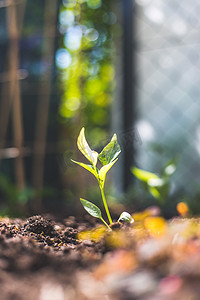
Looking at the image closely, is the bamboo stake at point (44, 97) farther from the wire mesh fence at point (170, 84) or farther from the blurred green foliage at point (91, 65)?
the wire mesh fence at point (170, 84)

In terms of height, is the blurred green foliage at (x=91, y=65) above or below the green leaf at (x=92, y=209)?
above

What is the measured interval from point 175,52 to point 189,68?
17 centimetres

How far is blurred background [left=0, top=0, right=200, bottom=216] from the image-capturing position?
247 cm

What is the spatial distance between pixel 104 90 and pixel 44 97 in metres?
0.50

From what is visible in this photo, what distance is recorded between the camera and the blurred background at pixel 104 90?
2.47 meters

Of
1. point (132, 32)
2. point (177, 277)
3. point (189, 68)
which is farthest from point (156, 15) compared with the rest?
point (177, 277)

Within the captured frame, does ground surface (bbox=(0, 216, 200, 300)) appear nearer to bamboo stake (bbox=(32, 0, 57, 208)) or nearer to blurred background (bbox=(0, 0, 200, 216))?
blurred background (bbox=(0, 0, 200, 216))

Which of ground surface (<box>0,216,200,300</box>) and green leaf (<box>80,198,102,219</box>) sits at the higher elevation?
ground surface (<box>0,216,200,300</box>)

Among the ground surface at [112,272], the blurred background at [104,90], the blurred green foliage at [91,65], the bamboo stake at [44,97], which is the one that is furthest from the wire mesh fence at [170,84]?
the ground surface at [112,272]

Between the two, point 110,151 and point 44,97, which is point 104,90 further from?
point 110,151

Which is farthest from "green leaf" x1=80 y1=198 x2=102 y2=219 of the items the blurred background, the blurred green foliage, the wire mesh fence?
the blurred green foliage

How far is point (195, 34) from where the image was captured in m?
2.46

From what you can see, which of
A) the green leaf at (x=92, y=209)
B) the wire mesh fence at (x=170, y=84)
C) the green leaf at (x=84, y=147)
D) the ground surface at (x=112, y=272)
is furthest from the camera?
the wire mesh fence at (x=170, y=84)

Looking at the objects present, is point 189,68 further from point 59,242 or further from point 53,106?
point 59,242
